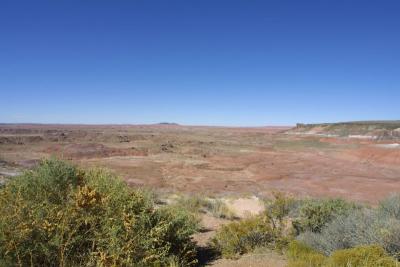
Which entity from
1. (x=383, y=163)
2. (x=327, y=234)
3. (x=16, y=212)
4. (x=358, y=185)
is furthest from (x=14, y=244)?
(x=383, y=163)

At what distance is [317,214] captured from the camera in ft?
29.4

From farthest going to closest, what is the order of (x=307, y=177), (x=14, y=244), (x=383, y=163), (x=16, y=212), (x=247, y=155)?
(x=247, y=155)
(x=383, y=163)
(x=307, y=177)
(x=16, y=212)
(x=14, y=244)

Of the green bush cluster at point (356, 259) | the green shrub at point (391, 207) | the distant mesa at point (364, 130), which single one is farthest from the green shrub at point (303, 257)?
the distant mesa at point (364, 130)

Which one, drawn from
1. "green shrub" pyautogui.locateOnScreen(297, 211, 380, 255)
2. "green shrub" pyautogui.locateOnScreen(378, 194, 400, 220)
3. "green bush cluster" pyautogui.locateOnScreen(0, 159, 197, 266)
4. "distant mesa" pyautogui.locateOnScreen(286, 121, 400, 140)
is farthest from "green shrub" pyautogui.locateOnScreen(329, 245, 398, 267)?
"distant mesa" pyautogui.locateOnScreen(286, 121, 400, 140)

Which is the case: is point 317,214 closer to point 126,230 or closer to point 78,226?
point 126,230

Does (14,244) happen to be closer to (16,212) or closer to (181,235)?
(16,212)

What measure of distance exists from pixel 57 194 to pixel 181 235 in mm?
2515

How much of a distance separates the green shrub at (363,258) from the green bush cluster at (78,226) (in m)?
2.41

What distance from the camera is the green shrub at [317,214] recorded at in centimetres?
879

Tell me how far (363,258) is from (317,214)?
379 centimetres

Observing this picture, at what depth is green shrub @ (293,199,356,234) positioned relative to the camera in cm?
879

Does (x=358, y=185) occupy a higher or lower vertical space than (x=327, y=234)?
lower

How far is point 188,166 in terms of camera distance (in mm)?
36688

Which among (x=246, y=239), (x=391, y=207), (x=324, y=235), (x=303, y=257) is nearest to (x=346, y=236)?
(x=324, y=235)
